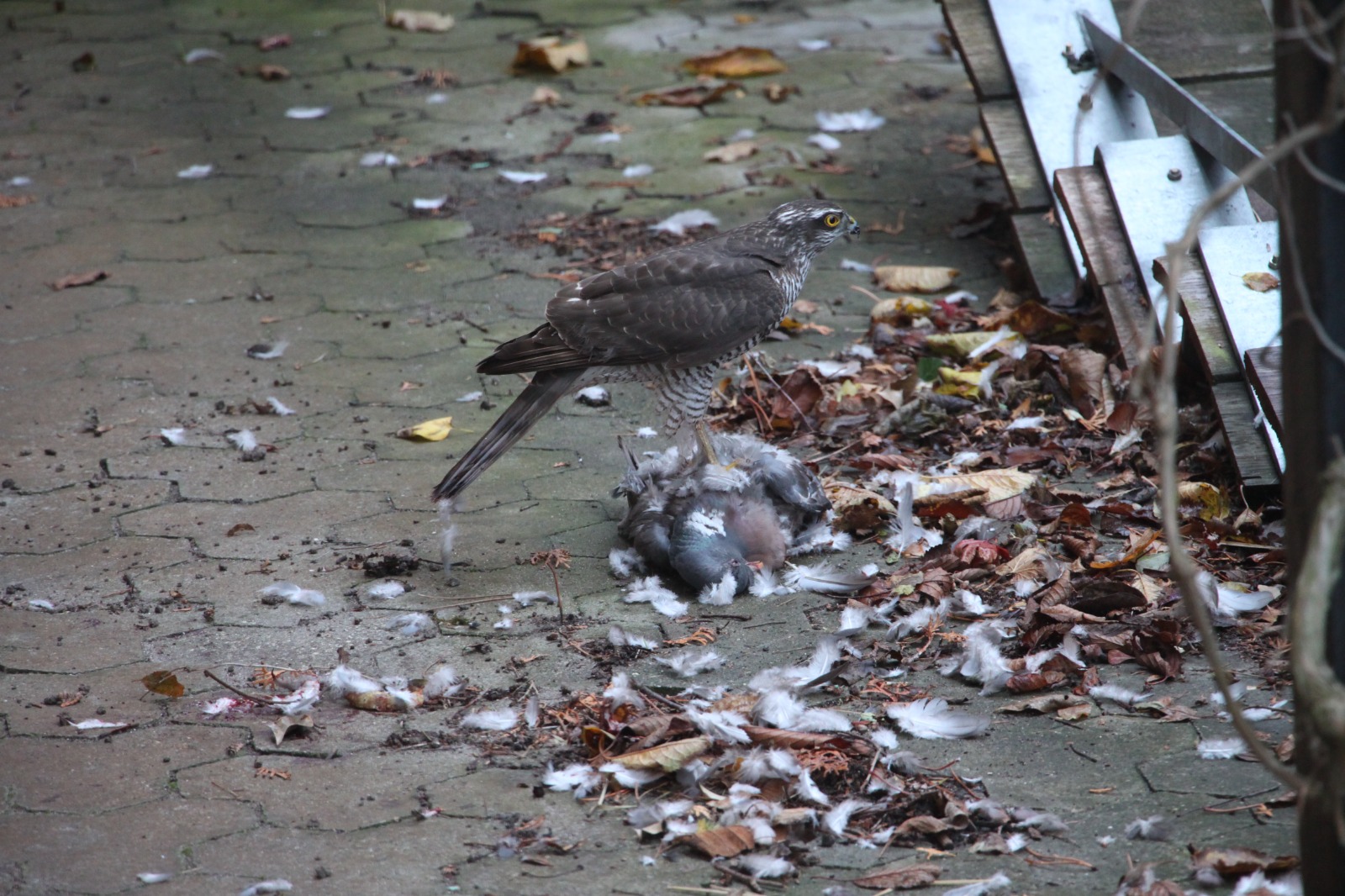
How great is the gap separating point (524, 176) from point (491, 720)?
4.55m

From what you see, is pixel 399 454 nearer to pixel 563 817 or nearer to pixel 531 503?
pixel 531 503

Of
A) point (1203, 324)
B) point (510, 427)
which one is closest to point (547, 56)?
point (510, 427)

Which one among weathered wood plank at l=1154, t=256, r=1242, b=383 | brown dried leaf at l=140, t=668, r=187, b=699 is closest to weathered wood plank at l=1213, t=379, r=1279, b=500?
weathered wood plank at l=1154, t=256, r=1242, b=383

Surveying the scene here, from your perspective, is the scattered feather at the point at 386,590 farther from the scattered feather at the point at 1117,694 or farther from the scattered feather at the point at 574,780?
the scattered feather at the point at 1117,694

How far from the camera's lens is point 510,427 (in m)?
4.30

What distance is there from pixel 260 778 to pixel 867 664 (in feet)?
5.18

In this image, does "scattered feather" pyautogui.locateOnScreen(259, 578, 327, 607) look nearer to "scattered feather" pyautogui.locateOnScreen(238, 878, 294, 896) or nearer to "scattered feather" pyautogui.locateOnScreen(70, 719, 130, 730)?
"scattered feather" pyautogui.locateOnScreen(70, 719, 130, 730)

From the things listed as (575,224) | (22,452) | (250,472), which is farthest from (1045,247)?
(22,452)

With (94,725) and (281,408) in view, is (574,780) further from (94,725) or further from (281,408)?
(281,408)

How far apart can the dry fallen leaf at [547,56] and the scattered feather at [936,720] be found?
638 cm

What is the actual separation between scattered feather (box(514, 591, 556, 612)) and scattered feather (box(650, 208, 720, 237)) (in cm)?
287

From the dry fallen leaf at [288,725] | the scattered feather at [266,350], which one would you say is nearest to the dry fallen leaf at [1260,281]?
the dry fallen leaf at [288,725]

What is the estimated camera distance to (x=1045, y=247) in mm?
5824

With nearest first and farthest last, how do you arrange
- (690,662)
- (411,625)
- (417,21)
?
(690,662) < (411,625) < (417,21)
